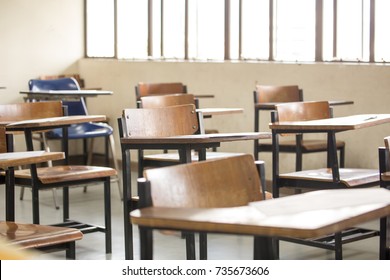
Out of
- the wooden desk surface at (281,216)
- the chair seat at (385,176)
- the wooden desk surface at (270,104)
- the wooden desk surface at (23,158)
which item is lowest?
the chair seat at (385,176)

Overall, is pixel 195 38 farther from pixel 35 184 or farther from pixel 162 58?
pixel 35 184

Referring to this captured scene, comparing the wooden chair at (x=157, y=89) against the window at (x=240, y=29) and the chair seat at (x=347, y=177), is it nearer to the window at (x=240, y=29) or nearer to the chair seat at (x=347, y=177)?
the window at (x=240, y=29)

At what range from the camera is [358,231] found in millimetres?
4914

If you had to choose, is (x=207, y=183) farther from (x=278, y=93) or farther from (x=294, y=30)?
(x=294, y=30)

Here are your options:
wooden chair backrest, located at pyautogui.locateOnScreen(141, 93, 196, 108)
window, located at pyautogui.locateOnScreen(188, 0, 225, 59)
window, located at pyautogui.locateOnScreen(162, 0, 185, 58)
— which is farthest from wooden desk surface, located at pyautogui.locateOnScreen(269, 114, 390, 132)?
window, located at pyautogui.locateOnScreen(162, 0, 185, 58)

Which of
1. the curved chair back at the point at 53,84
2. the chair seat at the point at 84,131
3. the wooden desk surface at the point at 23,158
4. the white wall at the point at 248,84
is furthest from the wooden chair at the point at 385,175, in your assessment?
the curved chair back at the point at 53,84

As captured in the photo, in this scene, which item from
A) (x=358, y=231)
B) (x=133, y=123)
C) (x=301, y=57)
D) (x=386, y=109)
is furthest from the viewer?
(x=301, y=57)

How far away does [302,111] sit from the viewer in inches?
190

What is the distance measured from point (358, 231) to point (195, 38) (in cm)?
356

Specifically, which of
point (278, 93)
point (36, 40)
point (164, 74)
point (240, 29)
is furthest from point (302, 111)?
point (36, 40)

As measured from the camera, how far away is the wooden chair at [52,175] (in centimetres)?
458

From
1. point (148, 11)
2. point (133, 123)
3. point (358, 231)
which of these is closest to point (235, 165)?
point (133, 123)

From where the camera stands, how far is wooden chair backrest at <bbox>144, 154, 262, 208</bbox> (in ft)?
7.23

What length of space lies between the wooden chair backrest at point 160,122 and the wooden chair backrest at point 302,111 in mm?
614
